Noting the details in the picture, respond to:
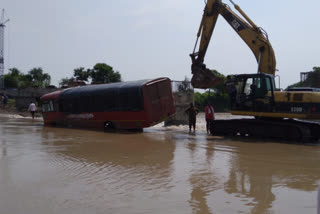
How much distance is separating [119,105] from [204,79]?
4.50 meters

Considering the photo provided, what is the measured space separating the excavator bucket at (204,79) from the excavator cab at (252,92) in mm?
2548

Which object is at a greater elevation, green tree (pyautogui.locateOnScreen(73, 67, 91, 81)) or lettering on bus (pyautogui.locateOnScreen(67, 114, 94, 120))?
green tree (pyautogui.locateOnScreen(73, 67, 91, 81))

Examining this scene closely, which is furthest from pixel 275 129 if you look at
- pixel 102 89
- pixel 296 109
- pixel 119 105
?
pixel 102 89

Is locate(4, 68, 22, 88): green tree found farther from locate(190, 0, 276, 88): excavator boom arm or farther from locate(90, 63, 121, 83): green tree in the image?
locate(190, 0, 276, 88): excavator boom arm

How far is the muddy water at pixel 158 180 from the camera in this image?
5.02 meters

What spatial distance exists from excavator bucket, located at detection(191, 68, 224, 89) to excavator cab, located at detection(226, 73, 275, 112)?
8.36 ft

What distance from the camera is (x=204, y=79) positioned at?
1727 cm

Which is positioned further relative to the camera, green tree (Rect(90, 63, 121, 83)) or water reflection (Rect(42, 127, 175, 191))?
green tree (Rect(90, 63, 121, 83))

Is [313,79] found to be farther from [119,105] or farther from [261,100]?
[119,105]

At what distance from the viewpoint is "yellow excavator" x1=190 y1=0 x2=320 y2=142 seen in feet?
42.0

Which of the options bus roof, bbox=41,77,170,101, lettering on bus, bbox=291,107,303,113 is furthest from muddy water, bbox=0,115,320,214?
bus roof, bbox=41,77,170,101

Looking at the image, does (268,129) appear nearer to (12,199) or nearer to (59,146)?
(59,146)

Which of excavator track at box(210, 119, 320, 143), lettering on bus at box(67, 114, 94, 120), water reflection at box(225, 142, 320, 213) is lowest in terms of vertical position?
water reflection at box(225, 142, 320, 213)

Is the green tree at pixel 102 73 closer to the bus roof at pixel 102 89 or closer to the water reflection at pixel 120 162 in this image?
the bus roof at pixel 102 89
